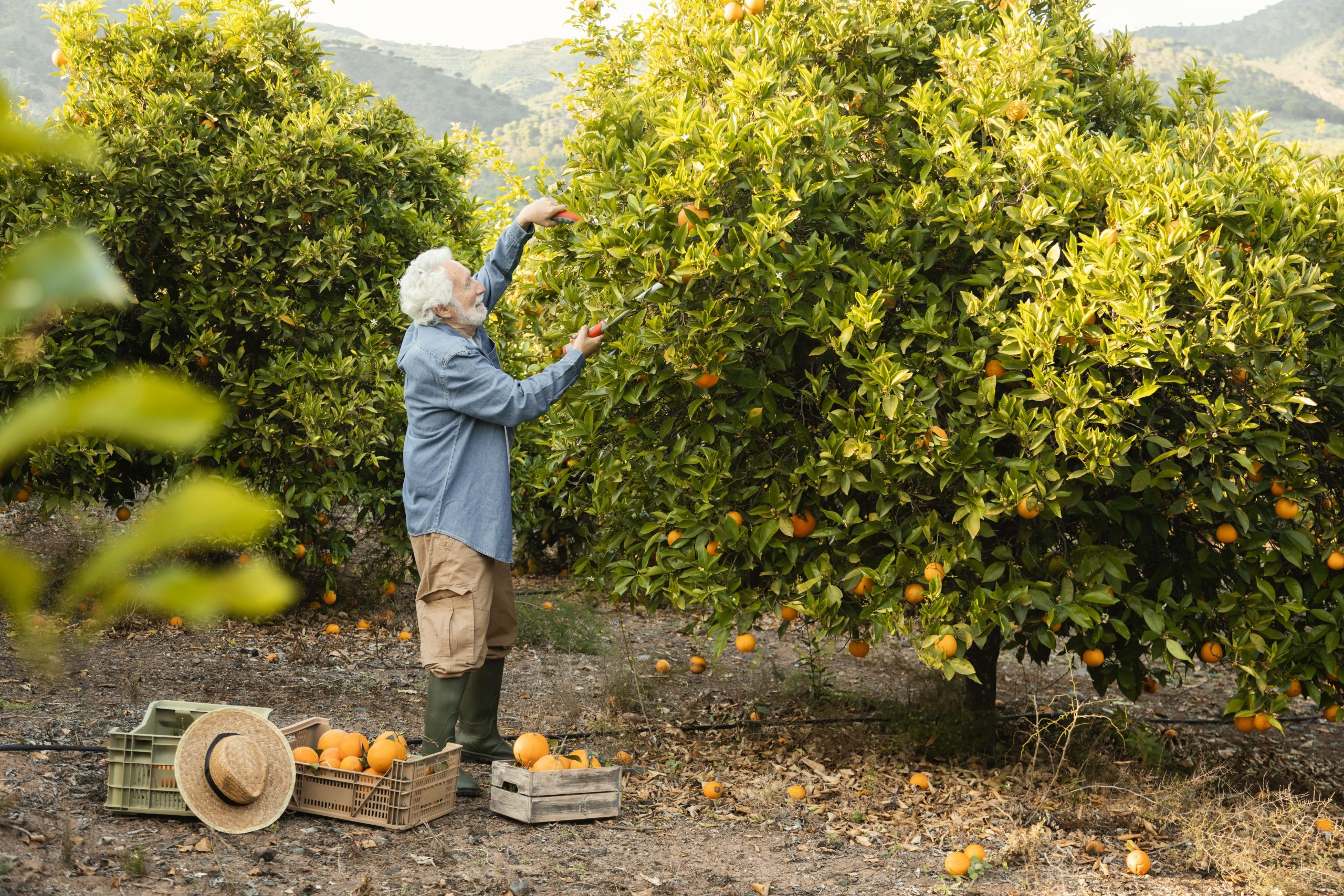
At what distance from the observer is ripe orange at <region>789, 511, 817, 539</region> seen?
3855 mm

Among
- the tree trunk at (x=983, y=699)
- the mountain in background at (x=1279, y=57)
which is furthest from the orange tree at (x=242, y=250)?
the mountain in background at (x=1279, y=57)

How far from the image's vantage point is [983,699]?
4.79 metres

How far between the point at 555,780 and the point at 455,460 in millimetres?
1192

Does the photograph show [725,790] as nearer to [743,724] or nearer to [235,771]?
[743,724]

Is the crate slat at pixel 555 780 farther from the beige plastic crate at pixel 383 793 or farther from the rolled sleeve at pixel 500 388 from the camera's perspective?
the rolled sleeve at pixel 500 388

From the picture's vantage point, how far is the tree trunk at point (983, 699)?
4.50 meters

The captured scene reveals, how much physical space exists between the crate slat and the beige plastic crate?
0.20 metres

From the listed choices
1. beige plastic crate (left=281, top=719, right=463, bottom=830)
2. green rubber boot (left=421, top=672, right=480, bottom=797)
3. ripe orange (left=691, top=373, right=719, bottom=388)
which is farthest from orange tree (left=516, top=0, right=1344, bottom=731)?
beige plastic crate (left=281, top=719, right=463, bottom=830)

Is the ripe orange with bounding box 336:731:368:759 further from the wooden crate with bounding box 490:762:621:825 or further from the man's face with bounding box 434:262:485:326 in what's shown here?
the man's face with bounding box 434:262:485:326

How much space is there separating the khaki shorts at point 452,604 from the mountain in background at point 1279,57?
1461 inches

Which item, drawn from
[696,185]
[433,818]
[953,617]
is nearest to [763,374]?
[696,185]

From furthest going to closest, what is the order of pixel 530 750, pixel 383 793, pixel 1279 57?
pixel 1279 57
pixel 530 750
pixel 383 793

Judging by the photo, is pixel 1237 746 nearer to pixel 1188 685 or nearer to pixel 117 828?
pixel 1188 685

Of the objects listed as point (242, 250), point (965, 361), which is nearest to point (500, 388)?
point (965, 361)
